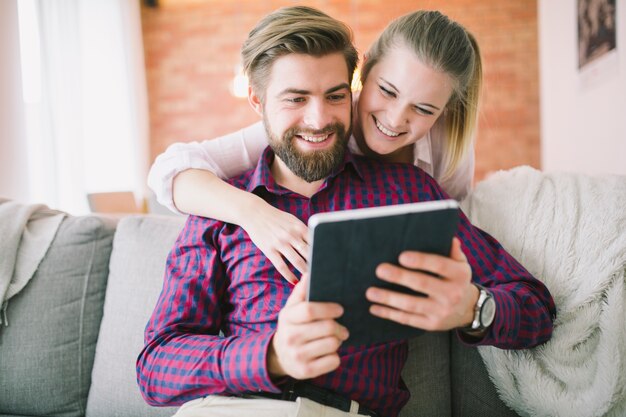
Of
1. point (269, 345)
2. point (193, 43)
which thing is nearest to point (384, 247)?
point (269, 345)

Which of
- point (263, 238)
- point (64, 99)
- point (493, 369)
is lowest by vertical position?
point (493, 369)

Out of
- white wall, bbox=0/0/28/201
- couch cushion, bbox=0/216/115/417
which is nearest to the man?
couch cushion, bbox=0/216/115/417

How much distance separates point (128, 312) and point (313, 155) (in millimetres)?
712

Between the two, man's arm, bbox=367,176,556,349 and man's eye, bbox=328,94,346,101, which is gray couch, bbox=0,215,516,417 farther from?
man's eye, bbox=328,94,346,101

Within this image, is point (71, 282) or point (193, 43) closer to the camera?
point (71, 282)

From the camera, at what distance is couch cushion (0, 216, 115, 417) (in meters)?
1.37

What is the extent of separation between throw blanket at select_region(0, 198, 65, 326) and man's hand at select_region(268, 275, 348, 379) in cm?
99

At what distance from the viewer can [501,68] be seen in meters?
4.46

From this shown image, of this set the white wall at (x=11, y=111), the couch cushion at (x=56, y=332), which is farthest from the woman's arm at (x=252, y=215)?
the white wall at (x=11, y=111)

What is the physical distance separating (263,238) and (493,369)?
24.4 inches

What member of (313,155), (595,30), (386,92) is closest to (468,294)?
(313,155)

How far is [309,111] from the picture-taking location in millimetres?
1132

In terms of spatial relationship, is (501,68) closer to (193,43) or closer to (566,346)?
(193,43)

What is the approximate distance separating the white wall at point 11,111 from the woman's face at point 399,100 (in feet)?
6.72
